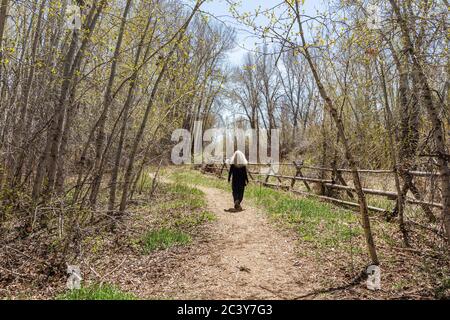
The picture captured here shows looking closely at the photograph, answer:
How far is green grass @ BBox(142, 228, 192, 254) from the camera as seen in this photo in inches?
240

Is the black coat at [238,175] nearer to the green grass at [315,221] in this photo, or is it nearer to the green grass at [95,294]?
the green grass at [315,221]

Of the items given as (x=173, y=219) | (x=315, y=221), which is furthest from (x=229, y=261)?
(x=173, y=219)

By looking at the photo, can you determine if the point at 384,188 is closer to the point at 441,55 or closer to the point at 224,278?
the point at 441,55

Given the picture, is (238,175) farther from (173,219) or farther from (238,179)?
(173,219)

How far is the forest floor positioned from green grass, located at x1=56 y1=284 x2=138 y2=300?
0.01 meters

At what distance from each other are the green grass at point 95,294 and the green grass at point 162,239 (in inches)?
72.1

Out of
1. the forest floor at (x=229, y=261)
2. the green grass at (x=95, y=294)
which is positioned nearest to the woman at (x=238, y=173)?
the forest floor at (x=229, y=261)

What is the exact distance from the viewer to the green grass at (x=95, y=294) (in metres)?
3.82

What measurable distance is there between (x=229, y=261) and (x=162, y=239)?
1.62m

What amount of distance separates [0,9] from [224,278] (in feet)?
15.7

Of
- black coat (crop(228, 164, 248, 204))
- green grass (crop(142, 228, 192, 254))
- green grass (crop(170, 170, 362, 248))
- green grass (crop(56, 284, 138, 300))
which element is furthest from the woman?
green grass (crop(56, 284, 138, 300))

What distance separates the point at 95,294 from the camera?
3902mm

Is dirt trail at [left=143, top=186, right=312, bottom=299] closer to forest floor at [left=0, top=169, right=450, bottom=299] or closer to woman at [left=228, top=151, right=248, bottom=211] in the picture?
forest floor at [left=0, top=169, right=450, bottom=299]

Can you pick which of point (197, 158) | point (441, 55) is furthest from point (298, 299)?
point (197, 158)
